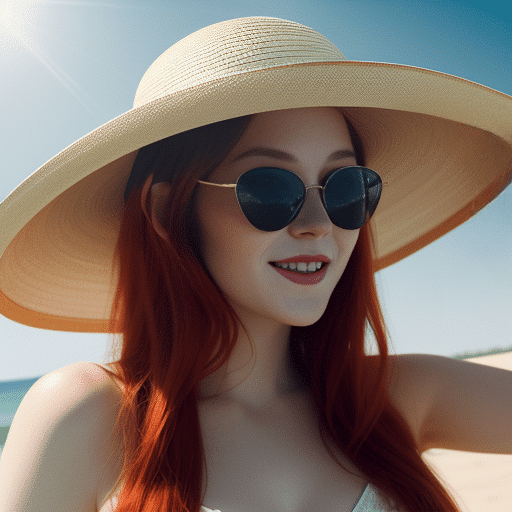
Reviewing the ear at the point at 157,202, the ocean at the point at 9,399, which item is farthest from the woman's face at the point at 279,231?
the ocean at the point at 9,399

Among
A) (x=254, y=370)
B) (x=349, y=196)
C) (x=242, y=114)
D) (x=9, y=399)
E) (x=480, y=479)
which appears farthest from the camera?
(x=9, y=399)

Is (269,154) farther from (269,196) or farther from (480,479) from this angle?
(480,479)

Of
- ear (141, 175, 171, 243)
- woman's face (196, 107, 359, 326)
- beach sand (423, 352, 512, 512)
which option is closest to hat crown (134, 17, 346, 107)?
woman's face (196, 107, 359, 326)

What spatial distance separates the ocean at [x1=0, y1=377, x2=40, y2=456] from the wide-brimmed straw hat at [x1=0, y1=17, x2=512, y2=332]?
47.5 feet

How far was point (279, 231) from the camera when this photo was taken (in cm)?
135

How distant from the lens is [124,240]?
1567mm

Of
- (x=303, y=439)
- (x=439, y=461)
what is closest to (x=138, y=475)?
(x=303, y=439)

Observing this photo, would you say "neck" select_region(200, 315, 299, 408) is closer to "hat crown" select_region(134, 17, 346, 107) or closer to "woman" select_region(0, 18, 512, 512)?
"woman" select_region(0, 18, 512, 512)

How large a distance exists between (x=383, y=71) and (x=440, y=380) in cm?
109

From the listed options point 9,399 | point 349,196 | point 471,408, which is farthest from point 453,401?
point 9,399

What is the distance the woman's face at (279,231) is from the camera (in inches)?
53.8

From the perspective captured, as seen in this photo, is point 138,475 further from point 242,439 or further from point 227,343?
point 227,343

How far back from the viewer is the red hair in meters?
1.28

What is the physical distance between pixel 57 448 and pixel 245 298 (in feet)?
2.11
